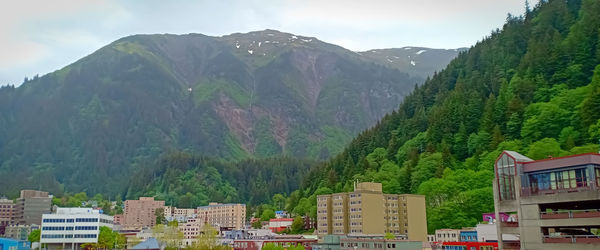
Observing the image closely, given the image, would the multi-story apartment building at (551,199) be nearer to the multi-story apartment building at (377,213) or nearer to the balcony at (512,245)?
the balcony at (512,245)

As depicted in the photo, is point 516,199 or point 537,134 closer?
point 516,199

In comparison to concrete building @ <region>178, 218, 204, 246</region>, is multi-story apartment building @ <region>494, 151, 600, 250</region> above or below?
above

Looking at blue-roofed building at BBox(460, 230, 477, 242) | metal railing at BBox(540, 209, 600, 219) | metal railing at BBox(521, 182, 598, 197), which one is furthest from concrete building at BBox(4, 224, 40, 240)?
metal railing at BBox(540, 209, 600, 219)

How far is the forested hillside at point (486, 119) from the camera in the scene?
4557 inches

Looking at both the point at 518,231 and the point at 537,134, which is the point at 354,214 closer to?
the point at 537,134

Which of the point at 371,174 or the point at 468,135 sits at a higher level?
the point at 468,135

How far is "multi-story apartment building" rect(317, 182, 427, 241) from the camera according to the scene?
12206cm

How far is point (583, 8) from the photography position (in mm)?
161250

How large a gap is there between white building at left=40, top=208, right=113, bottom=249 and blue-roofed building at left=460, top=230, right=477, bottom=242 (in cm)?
9010

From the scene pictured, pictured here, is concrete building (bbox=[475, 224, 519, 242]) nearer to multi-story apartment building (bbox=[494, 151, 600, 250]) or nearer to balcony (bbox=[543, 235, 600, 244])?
multi-story apartment building (bbox=[494, 151, 600, 250])

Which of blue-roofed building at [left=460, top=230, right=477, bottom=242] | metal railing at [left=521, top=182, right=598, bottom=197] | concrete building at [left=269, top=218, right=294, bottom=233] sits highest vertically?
metal railing at [left=521, top=182, right=598, bottom=197]

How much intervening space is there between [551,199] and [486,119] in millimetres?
94897

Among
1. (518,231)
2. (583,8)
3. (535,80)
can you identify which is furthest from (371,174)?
(518,231)

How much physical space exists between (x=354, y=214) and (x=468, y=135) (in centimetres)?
4575
